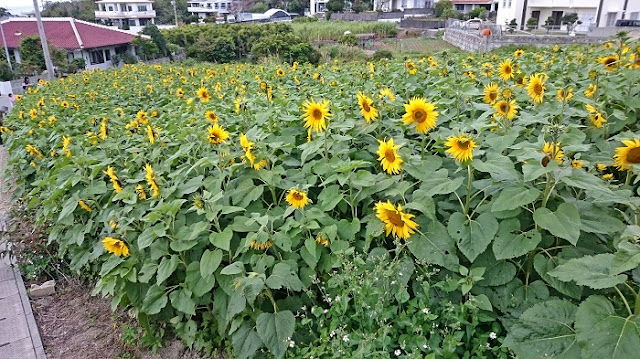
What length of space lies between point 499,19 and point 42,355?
113 ft

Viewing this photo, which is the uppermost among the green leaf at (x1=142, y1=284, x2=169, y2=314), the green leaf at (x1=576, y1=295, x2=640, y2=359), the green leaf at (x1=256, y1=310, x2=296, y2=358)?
the green leaf at (x1=576, y1=295, x2=640, y2=359)

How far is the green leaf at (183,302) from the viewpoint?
1.92 metres

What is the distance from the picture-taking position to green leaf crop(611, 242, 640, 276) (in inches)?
45.9

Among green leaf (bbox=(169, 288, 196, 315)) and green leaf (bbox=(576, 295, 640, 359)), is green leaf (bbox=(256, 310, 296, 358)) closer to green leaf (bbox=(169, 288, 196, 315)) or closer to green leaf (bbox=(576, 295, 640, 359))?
green leaf (bbox=(169, 288, 196, 315))

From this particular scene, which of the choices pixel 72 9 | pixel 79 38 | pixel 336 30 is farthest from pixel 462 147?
pixel 72 9

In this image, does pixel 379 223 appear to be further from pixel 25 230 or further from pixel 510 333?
pixel 25 230

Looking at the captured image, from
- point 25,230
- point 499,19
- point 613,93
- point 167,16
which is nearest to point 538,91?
point 613,93

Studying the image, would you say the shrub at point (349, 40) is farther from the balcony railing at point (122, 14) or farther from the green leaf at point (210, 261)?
the balcony railing at point (122, 14)

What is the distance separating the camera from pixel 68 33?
25.1m

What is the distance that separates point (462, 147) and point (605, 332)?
0.74m

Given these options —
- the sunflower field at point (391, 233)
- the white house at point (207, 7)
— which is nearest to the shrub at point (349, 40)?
the sunflower field at point (391, 233)

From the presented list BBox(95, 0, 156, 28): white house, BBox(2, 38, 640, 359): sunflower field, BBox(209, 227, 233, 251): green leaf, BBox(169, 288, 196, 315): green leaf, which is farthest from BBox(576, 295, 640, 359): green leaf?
BBox(95, 0, 156, 28): white house

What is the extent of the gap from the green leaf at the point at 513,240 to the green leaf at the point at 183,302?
126 centimetres

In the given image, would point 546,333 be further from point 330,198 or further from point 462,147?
point 330,198
